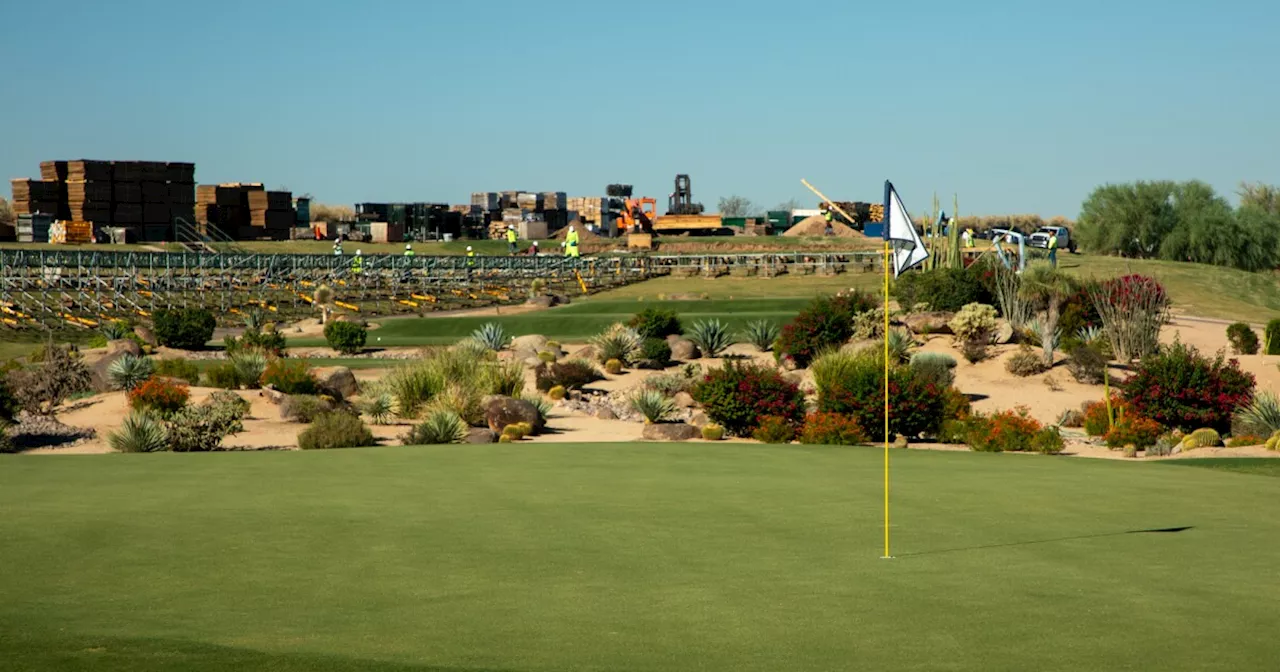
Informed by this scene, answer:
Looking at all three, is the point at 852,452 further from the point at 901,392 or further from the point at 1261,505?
the point at 1261,505

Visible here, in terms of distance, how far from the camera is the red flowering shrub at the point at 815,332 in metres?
40.9

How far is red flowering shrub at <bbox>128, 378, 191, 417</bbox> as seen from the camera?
2852cm

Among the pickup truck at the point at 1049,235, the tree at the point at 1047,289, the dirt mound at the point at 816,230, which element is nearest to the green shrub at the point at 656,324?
the tree at the point at 1047,289

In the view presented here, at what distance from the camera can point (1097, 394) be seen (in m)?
35.8

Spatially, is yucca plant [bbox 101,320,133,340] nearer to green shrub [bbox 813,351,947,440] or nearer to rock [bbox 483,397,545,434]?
rock [bbox 483,397,545,434]

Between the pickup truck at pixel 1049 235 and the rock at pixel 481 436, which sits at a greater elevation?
the pickup truck at pixel 1049 235

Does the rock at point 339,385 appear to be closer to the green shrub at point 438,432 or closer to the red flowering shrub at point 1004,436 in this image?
the green shrub at point 438,432

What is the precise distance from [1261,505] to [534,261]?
61.3 meters

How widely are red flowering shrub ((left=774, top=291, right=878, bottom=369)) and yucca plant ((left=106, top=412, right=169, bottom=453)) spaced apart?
66.5ft

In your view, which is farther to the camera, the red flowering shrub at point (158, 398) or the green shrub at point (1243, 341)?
the green shrub at point (1243, 341)

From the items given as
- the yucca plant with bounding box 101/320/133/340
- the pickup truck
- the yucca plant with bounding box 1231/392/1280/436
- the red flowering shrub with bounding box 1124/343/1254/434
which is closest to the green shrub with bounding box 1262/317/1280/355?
the red flowering shrub with bounding box 1124/343/1254/434

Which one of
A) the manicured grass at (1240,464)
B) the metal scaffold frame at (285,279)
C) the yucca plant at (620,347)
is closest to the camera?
the manicured grass at (1240,464)

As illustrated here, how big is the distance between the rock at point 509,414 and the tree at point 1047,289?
1645 centimetres

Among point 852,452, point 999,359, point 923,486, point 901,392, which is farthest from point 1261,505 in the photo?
point 999,359
